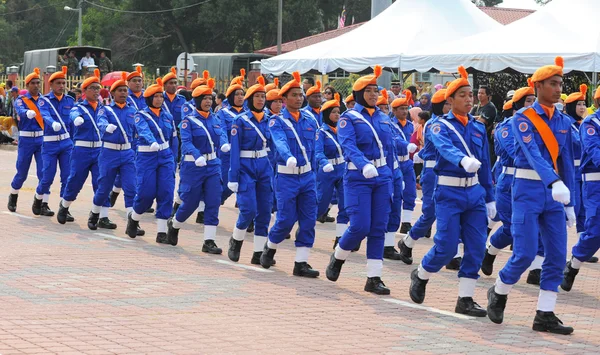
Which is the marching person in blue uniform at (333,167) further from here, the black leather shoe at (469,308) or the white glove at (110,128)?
the black leather shoe at (469,308)

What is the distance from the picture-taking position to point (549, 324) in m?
8.64

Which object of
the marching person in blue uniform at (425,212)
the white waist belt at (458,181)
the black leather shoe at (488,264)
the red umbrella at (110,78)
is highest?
the red umbrella at (110,78)

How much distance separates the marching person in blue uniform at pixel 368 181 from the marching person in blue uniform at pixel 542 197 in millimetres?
1651

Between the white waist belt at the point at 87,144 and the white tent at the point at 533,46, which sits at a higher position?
the white tent at the point at 533,46

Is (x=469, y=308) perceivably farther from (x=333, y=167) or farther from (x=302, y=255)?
(x=333, y=167)

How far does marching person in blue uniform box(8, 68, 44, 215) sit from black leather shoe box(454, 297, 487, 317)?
8.49m

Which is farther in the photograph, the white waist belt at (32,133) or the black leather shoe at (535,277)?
the white waist belt at (32,133)

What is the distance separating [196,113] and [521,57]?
359 inches

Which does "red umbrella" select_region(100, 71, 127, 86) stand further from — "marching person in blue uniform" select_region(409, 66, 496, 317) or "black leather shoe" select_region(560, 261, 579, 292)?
"marching person in blue uniform" select_region(409, 66, 496, 317)

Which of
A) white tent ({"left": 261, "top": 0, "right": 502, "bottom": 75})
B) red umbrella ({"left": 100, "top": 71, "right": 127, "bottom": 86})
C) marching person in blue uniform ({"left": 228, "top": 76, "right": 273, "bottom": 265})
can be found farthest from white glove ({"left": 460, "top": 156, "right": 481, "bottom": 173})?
red umbrella ({"left": 100, "top": 71, "right": 127, "bottom": 86})

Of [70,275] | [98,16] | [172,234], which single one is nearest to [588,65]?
[172,234]

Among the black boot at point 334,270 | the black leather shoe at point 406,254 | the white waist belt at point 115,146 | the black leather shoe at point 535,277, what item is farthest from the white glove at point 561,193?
the white waist belt at point 115,146

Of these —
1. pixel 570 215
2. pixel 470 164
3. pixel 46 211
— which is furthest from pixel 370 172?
pixel 46 211

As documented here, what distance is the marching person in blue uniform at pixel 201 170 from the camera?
501 inches
